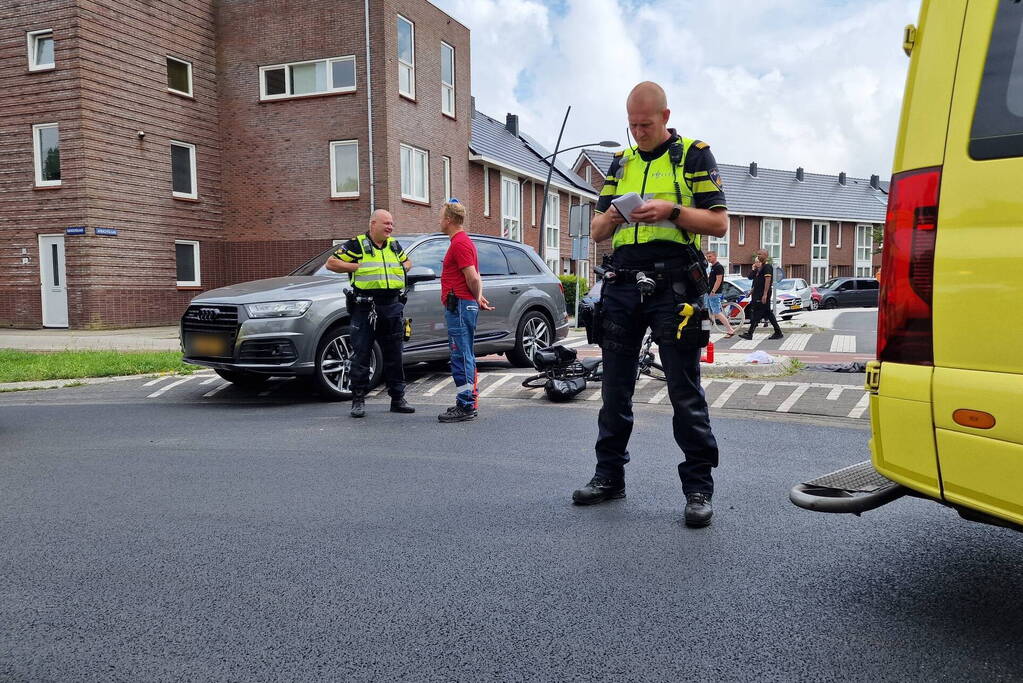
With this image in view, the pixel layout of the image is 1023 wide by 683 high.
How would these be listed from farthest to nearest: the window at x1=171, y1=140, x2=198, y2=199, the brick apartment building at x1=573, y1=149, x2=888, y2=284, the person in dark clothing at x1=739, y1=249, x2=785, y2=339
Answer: the brick apartment building at x1=573, y1=149, x2=888, y2=284, the window at x1=171, y1=140, x2=198, y2=199, the person in dark clothing at x1=739, y1=249, x2=785, y2=339

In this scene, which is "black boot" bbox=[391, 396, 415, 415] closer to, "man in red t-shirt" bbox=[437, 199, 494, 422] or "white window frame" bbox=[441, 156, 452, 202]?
"man in red t-shirt" bbox=[437, 199, 494, 422]

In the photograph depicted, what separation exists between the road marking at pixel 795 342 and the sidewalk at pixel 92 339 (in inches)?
402

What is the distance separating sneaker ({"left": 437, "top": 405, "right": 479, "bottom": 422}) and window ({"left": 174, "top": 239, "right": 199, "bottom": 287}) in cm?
1825

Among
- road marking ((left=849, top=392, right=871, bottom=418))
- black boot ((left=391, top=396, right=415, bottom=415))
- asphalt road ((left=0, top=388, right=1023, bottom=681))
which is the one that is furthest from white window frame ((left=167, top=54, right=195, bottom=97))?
road marking ((left=849, top=392, right=871, bottom=418))

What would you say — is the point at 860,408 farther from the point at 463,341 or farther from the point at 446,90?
the point at 446,90

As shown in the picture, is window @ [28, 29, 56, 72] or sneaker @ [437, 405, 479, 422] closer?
sneaker @ [437, 405, 479, 422]

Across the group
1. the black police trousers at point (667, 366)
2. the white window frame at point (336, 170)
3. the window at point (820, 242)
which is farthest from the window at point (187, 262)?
the window at point (820, 242)

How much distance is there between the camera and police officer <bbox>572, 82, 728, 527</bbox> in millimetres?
4051

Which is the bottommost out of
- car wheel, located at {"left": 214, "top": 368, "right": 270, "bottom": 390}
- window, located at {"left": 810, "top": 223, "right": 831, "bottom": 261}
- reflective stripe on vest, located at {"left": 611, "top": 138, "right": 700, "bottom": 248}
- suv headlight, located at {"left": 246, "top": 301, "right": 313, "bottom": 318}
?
car wheel, located at {"left": 214, "top": 368, "right": 270, "bottom": 390}

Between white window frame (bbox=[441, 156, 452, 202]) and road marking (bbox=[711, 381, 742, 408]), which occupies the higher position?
white window frame (bbox=[441, 156, 452, 202])

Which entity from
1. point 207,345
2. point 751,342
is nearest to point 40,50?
point 207,345

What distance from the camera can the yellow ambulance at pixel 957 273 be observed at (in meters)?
2.35

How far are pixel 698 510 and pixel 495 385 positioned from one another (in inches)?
204

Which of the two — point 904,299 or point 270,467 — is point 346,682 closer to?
point 904,299
